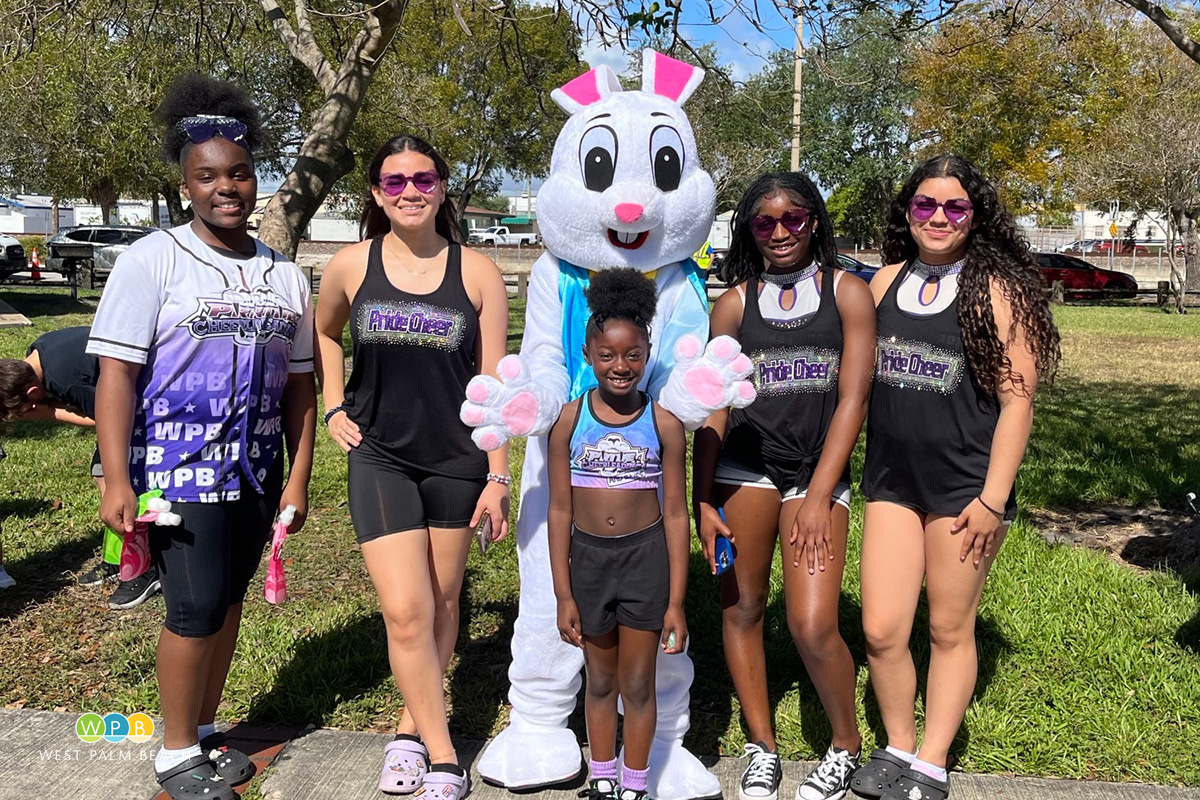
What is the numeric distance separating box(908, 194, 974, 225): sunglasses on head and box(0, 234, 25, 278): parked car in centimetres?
2080

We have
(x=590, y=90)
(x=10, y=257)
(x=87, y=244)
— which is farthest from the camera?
(x=87, y=244)

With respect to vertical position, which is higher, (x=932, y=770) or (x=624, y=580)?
(x=624, y=580)

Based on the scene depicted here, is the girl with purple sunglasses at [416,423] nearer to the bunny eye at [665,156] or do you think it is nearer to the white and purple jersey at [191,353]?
the white and purple jersey at [191,353]

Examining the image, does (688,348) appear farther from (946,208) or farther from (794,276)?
(946,208)

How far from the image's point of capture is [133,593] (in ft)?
15.5

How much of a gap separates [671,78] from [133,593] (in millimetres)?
3257

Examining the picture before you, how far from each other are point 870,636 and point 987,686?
1118 millimetres

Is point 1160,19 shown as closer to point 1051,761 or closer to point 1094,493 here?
point 1094,493

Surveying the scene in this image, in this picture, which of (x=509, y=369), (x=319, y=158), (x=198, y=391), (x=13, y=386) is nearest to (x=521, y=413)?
(x=509, y=369)

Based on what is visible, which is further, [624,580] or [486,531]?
[486,531]

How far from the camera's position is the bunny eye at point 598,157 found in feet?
10.6

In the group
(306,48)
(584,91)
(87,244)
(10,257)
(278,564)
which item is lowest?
(278,564)

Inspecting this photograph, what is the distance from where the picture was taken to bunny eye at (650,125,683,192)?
129 inches

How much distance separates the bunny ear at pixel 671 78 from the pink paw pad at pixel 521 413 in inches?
47.9
